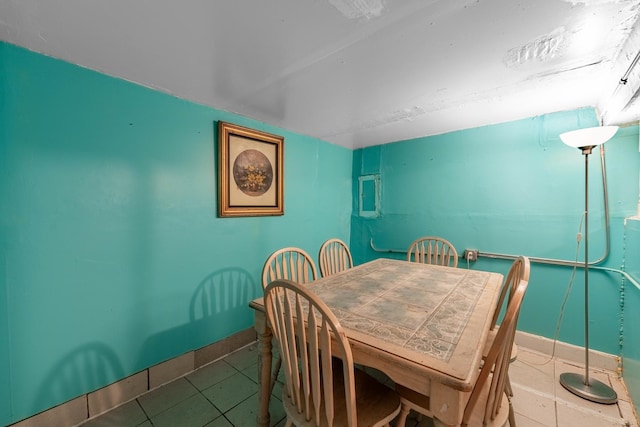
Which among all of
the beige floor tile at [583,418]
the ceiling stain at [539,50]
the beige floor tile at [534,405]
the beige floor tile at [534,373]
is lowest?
the beige floor tile at [534,373]

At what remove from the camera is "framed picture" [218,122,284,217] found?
1.93 m

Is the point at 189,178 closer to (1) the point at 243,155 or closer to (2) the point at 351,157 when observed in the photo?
(1) the point at 243,155

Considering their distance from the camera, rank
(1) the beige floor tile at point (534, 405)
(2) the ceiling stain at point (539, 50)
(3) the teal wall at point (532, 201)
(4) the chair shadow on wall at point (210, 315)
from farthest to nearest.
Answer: (3) the teal wall at point (532, 201) → (4) the chair shadow on wall at point (210, 315) → (1) the beige floor tile at point (534, 405) → (2) the ceiling stain at point (539, 50)

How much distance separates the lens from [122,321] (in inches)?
58.5

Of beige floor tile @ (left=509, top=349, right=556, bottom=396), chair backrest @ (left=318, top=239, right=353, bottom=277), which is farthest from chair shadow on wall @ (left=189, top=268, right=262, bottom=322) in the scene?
beige floor tile @ (left=509, top=349, right=556, bottom=396)

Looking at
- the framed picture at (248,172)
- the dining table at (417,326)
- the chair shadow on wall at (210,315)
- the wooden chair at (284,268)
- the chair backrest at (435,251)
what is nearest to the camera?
the dining table at (417,326)

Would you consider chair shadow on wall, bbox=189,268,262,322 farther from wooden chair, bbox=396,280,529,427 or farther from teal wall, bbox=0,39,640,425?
wooden chair, bbox=396,280,529,427

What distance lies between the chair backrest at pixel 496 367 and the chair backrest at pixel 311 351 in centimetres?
41

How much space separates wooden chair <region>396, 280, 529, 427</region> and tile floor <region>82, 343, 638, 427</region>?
55 cm

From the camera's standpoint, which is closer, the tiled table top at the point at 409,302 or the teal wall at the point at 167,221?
the tiled table top at the point at 409,302

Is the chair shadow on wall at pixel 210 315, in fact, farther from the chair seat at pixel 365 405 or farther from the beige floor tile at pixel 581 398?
the beige floor tile at pixel 581 398

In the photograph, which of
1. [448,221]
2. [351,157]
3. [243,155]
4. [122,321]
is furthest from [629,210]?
[122,321]

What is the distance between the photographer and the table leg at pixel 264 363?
1205 millimetres

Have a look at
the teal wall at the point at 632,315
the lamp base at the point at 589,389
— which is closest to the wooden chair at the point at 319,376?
the lamp base at the point at 589,389
